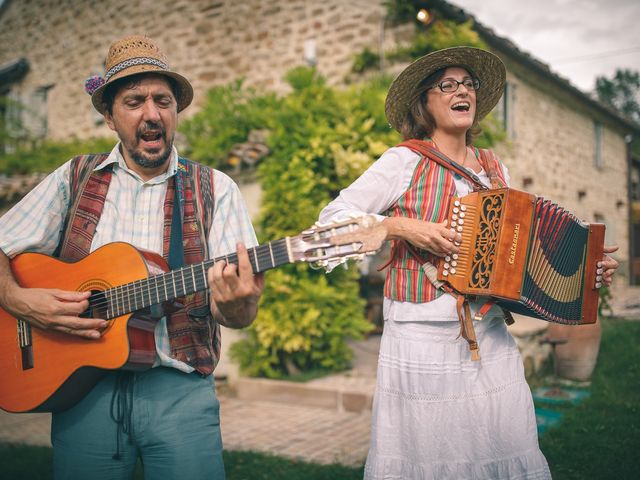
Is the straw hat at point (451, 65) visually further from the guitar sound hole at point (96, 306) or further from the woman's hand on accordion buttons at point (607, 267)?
the guitar sound hole at point (96, 306)

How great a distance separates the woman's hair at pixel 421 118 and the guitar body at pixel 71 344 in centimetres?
134

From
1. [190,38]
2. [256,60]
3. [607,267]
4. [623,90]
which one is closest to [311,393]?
[607,267]

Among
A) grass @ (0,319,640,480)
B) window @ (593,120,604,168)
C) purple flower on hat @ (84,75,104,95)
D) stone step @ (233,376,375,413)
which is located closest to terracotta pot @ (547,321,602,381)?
grass @ (0,319,640,480)

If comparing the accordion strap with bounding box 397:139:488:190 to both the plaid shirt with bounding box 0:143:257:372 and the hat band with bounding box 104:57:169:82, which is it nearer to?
the plaid shirt with bounding box 0:143:257:372

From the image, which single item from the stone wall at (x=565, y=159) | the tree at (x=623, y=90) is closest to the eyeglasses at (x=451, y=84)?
the stone wall at (x=565, y=159)

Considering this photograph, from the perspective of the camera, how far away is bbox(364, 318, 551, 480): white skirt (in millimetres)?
2234

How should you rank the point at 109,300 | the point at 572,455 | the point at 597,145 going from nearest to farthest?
the point at 109,300 → the point at 572,455 → the point at 597,145

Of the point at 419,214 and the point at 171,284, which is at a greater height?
the point at 419,214

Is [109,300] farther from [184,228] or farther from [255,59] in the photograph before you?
[255,59]

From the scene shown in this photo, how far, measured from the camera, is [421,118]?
8.65 ft

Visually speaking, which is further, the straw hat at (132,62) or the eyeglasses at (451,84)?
the eyeglasses at (451,84)

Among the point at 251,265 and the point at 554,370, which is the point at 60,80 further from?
the point at 251,265

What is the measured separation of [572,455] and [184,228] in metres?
3.25

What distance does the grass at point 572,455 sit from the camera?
12.3 feet
